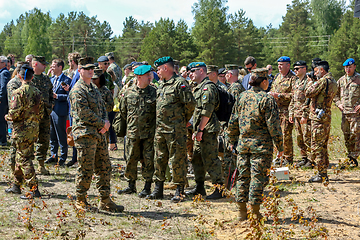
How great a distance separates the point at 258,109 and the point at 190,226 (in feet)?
7.04

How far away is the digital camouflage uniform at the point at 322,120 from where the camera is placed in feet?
25.3

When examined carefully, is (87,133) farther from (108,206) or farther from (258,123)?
(258,123)

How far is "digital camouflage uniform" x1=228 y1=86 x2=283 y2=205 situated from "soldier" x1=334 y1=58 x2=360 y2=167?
16.1 feet

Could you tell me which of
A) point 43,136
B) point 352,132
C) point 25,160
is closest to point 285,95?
point 352,132

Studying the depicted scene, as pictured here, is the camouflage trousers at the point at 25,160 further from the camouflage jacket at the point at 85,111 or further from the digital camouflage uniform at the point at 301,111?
the digital camouflage uniform at the point at 301,111

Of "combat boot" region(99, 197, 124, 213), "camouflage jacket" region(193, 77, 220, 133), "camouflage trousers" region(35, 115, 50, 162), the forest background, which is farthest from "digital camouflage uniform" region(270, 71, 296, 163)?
the forest background

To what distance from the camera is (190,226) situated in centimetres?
546

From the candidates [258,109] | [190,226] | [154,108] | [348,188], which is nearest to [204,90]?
[154,108]

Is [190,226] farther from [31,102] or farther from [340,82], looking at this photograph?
[340,82]

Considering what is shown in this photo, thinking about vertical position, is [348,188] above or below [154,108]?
below

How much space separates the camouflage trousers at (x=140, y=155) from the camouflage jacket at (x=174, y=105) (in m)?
0.57

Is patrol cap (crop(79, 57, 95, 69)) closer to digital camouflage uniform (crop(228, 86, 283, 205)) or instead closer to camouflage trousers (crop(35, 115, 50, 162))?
digital camouflage uniform (crop(228, 86, 283, 205))

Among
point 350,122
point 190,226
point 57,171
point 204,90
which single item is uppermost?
point 204,90

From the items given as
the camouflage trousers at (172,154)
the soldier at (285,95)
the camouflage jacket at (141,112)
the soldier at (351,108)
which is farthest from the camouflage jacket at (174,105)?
the soldier at (351,108)
